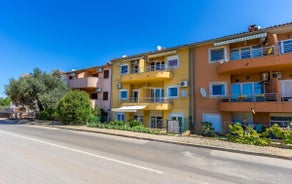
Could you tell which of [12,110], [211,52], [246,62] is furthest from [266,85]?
[12,110]

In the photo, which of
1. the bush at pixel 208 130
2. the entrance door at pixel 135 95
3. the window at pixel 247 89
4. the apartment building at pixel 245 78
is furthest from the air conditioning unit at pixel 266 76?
the entrance door at pixel 135 95

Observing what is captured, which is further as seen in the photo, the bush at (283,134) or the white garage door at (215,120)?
the white garage door at (215,120)

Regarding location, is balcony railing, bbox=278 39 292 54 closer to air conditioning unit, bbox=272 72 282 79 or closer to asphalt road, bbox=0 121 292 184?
air conditioning unit, bbox=272 72 282 79

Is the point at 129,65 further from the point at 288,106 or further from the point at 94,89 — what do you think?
the point at 288,106

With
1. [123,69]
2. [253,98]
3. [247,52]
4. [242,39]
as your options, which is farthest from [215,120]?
[123,69]

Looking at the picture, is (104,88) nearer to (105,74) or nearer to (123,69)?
(105,74)

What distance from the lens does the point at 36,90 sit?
32438mm

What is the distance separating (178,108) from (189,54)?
7.13 m

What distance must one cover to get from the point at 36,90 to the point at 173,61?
23822mm

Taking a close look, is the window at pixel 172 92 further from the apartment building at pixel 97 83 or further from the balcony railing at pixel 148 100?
the apartment building at pixel 97 83

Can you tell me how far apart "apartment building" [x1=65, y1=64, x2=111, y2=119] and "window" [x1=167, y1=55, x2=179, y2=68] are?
12.7 m

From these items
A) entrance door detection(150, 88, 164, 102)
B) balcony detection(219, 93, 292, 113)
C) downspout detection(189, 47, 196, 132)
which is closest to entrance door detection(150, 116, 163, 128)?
entrance door detection(150, 88, 164, 102)

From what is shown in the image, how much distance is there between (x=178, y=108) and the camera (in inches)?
969

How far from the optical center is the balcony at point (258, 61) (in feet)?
56.0
